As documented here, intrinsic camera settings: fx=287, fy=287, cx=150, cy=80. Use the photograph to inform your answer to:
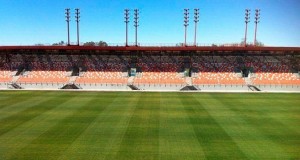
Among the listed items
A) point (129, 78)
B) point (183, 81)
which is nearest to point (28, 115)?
point (129, 78)

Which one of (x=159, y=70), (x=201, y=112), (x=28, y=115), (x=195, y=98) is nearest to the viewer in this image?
(x=28, y=115)

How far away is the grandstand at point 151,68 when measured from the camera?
139 ft

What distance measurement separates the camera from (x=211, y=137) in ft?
65.6

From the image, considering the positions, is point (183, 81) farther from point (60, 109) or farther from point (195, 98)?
point (60, 109)

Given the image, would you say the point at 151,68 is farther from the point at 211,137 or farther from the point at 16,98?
the point at 211,137

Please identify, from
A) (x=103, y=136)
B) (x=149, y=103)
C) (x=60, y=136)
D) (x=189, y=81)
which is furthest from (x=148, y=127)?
(x=189, y=81)

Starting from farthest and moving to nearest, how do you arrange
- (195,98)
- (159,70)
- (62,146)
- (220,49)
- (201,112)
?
1. (159,70)
2. (220,49)
3. (195,98)
4. (201,112)
5. (62,146)

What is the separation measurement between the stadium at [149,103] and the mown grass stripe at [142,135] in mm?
66

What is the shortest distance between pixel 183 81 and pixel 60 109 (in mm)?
21235

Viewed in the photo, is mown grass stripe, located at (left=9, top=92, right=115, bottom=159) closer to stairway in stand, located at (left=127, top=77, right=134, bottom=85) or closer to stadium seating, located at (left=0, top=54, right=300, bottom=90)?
stairway in stand, located at (left=127, top=77, right=134, bottom=85)

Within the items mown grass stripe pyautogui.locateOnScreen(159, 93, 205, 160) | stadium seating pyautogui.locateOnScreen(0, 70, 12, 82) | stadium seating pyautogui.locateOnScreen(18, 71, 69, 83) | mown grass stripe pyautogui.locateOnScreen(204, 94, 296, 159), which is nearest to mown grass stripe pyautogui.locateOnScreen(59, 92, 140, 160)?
mown grass stripe pyautogui.locateOnScreen(159, 93, 205, 160)

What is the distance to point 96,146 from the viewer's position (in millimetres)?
18312

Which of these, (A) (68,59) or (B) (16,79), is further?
(A) (68,59)

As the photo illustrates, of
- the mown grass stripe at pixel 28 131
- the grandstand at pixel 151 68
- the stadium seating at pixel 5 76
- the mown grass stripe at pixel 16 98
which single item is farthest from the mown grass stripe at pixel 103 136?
the stadium seating at pixel 5 76
